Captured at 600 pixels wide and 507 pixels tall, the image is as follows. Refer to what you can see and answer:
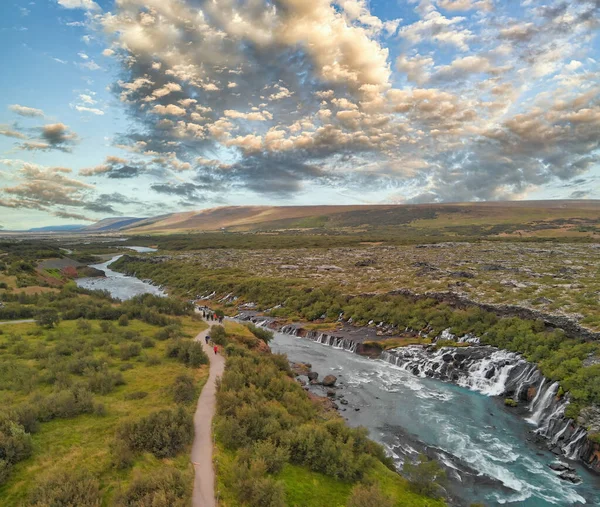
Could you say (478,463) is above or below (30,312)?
below

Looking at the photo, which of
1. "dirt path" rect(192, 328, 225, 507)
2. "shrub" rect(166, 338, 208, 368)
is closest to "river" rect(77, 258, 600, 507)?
"dirt path" rect(192, 328, 225, 507)

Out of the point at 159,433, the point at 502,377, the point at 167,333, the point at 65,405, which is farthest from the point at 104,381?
the point at 502,377

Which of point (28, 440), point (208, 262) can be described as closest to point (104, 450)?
point (28, 440)

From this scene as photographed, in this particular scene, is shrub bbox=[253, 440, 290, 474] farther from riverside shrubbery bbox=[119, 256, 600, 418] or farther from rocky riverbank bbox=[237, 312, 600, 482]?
riverside shrubbery bbox=[119, 256, 600, 418]

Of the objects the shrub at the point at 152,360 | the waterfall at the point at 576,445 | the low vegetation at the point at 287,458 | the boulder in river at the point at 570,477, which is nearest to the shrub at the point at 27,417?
the low vegetation at the point at 287,458

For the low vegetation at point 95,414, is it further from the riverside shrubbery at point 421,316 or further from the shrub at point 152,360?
the riverside shrubbery at point 421,316

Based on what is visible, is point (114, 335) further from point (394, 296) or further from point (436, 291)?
point (436, 291)
